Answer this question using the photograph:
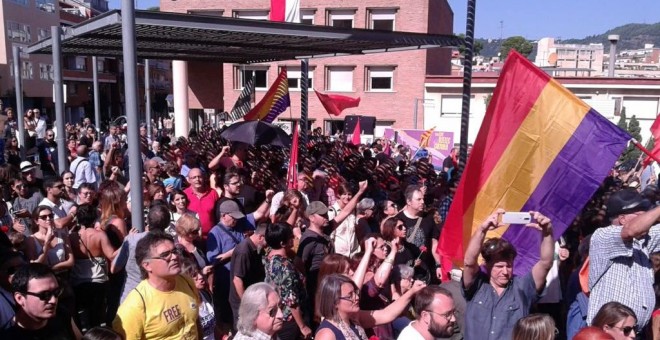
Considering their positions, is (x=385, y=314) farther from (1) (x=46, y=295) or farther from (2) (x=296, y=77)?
(2) (x=296, y=77)

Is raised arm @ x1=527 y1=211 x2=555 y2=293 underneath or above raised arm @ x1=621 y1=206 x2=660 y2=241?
underneath

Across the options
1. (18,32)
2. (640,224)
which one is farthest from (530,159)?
(18,32)

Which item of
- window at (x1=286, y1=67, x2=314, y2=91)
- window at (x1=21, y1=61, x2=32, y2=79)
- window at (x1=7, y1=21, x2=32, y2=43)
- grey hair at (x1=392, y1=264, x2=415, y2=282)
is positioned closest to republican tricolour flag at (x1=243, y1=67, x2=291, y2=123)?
grey hair at (x1=392, y1=264, x2=415, y2=282)

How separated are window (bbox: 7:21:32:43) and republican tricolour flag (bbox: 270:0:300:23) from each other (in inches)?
1324

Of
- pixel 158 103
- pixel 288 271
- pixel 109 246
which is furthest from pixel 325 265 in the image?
pixel 158 103

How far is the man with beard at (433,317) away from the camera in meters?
3.50

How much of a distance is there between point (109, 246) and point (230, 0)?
103 ft

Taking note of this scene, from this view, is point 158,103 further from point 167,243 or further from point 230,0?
point 167,243

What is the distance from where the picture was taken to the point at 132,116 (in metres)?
4.39

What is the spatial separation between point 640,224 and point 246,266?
9.14 ft

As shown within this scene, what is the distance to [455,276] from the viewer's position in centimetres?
468

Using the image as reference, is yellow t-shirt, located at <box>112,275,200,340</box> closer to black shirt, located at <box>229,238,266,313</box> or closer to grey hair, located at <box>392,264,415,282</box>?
black shirt, located at <box>229,238,266,313</box>

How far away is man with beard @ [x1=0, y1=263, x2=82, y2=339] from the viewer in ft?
10.1

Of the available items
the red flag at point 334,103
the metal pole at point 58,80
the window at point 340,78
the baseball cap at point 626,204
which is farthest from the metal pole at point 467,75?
the window at point 340,78
